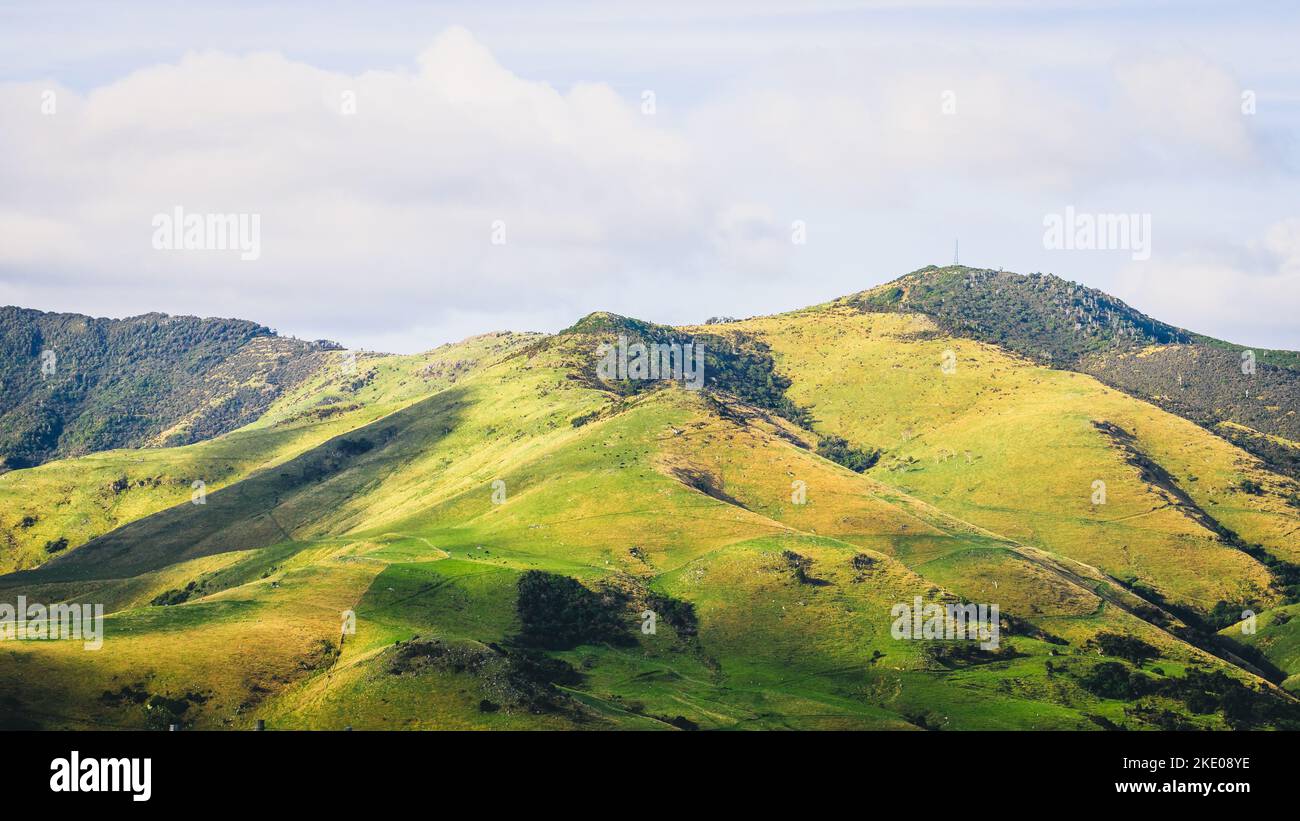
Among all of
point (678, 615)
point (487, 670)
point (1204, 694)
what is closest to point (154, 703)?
point (487, 670)

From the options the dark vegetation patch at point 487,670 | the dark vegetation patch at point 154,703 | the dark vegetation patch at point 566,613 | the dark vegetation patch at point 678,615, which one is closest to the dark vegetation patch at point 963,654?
the dark vegetation patch at point 678,615

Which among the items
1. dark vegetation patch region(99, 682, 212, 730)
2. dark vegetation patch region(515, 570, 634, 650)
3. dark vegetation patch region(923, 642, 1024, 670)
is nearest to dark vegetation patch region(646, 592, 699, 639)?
dark vegetation patch region(515, 570, 634, 650)

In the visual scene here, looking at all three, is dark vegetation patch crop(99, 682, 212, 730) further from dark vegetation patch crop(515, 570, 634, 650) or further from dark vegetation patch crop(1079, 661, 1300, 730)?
dark vegetation patch crop(1079, 661, 1300, 730)

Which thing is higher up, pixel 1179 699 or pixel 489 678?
pixel 489 678

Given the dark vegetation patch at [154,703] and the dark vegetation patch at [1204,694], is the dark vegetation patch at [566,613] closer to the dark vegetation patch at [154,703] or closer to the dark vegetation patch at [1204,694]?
the dark vegetation patch at [154,703]

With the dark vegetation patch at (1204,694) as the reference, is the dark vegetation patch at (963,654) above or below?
above

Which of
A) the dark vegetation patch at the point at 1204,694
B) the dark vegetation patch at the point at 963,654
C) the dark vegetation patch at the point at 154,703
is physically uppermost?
the dark vegetation patch at the point at 154,703

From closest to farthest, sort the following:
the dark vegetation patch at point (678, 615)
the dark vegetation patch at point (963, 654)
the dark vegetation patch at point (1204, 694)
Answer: the dark vegetation patch at point (1204, 694), the dark vegetation patch at point (963, 654), the dark vegetation patch at point (678, 615)

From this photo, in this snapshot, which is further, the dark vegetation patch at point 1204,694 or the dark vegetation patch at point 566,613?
the dark vegetation patch at point 1204,694

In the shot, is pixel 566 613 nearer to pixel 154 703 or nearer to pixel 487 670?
pixel 487 670
